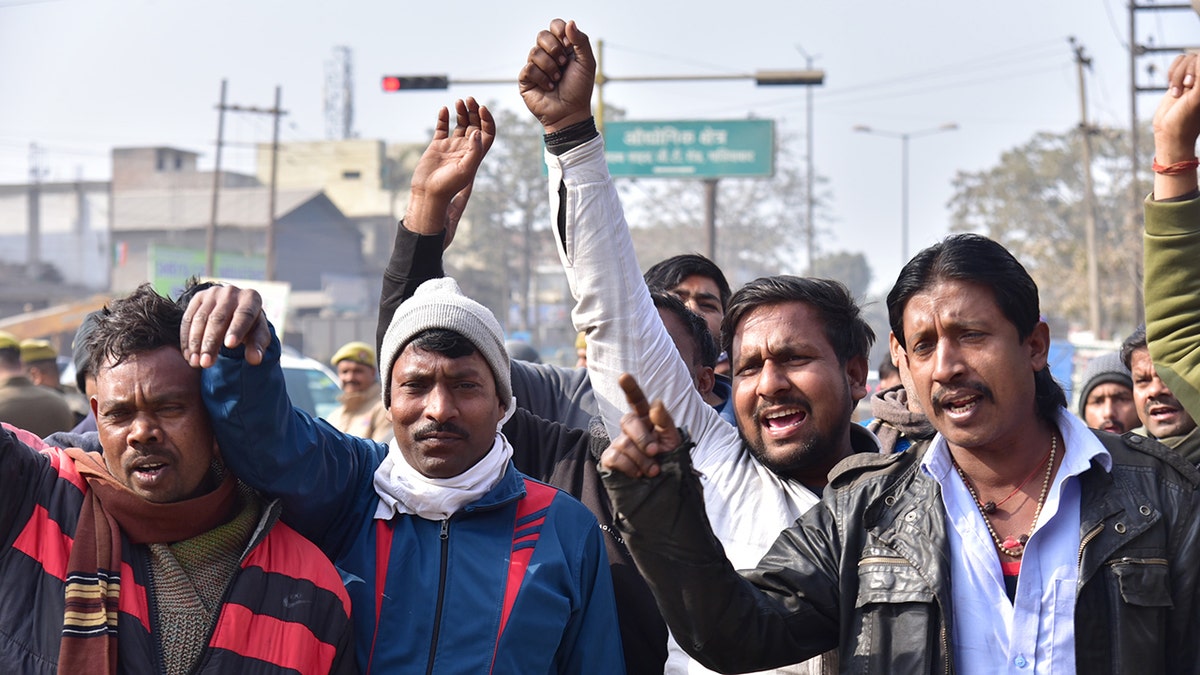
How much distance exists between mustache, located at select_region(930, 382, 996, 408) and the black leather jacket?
0.53 ft

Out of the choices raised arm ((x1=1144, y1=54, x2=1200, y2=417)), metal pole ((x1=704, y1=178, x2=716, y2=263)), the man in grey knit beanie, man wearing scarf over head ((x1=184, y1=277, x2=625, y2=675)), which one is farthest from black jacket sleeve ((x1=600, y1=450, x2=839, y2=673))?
metal pole ((x1=704, y1=178, x2=716, y2=263))

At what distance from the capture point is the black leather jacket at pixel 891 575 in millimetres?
2156

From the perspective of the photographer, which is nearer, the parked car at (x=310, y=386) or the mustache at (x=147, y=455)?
the mustache at (x=147, y=455)

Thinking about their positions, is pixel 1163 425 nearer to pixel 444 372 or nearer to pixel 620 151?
pixel 444 372

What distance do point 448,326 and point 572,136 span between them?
0.59 m

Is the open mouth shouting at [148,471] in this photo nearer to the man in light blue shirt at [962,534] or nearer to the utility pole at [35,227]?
the man in light blue shirt at [962,534]

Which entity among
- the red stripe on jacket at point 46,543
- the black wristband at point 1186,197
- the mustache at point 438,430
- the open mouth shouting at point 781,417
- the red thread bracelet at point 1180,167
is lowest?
the red stripe on jacket at point 46,543

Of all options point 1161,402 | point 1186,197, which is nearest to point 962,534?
point 1186,197

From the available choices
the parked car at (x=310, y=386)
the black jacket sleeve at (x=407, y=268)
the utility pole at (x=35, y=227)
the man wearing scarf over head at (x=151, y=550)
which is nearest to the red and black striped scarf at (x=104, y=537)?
the man wearing scarf over head at (x=151, y=550)

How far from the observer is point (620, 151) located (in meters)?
18.9

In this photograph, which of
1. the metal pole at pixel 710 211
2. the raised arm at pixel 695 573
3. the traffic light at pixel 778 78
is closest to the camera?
the raised arm at pixel 695 573

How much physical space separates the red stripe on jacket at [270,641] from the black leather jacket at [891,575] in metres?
0.76

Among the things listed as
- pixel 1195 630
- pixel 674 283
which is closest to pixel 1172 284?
pixel 1195 630

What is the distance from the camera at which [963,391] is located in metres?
2.39
